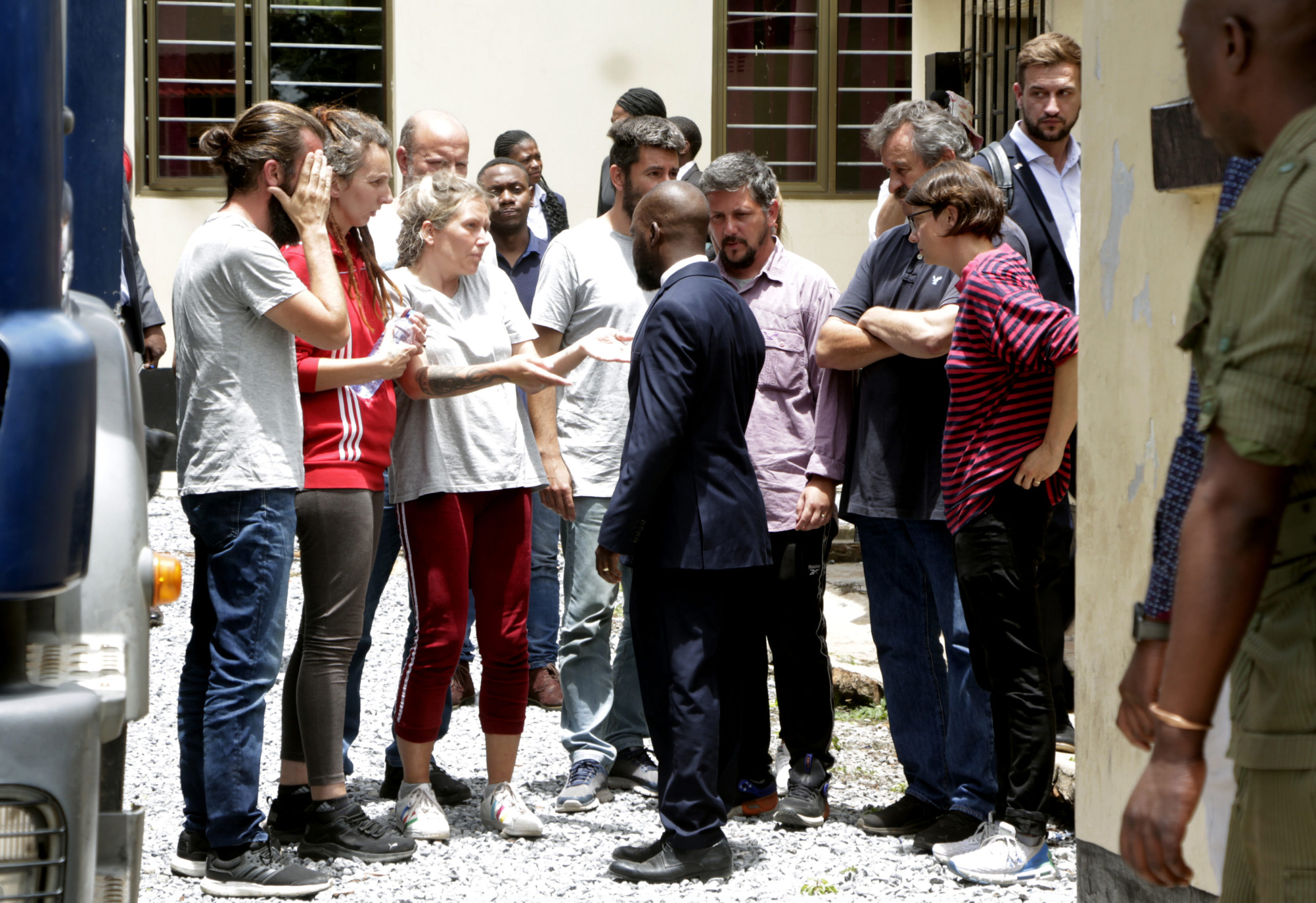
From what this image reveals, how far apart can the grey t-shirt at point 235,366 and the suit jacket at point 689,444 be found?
912 millimetres

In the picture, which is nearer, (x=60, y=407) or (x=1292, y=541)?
(x=1292, y=541)

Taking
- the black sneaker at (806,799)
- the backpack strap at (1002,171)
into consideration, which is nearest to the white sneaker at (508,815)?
the black sneaker at (806,799)

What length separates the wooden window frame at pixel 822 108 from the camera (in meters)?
11.3

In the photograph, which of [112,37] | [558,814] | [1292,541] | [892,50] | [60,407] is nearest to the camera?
[1292,541]

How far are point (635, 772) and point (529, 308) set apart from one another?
7.10ft

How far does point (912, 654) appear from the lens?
4.48m

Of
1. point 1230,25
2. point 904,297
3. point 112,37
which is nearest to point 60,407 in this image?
point 112,37

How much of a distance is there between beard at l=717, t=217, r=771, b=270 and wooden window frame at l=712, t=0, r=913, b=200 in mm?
6574

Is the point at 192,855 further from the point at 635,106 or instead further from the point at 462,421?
the point at 635,106

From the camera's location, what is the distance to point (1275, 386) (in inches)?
60.4

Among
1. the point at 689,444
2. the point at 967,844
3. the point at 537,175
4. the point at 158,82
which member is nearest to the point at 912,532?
the point at 689,444

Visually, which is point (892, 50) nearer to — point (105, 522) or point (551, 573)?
point (551, 573)

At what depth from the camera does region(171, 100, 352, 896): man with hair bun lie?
3.74 meters

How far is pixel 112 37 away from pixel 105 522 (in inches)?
37.9
